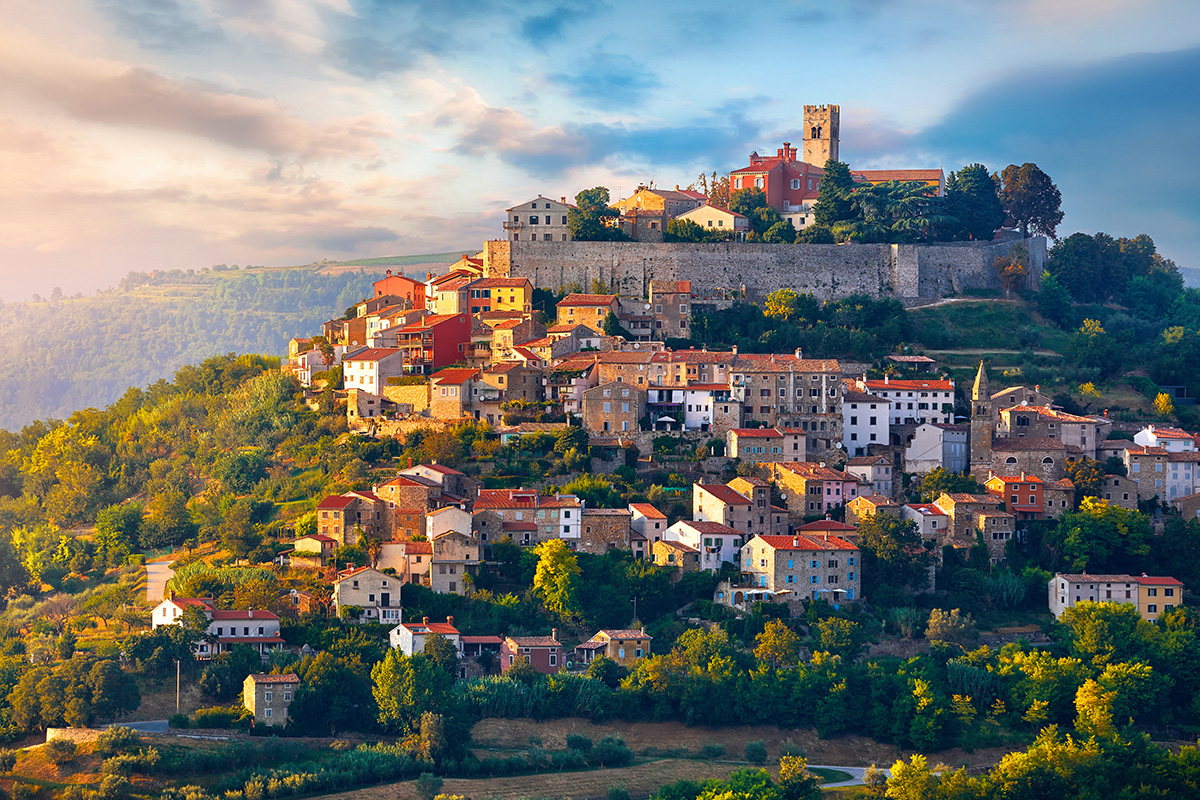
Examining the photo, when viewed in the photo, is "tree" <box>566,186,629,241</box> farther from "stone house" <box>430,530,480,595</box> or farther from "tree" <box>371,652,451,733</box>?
"tree" <box>371,652,451,733</box>

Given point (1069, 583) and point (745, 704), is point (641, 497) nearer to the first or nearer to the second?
point (745, 704)

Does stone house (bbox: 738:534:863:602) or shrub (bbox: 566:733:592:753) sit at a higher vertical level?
stone house (bbox: 738:534:863:602)

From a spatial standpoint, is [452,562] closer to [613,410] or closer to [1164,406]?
[613,410]

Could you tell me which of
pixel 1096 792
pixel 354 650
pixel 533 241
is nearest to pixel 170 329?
pixel 533 241

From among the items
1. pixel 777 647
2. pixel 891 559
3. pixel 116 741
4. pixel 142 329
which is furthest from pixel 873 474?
pixel 142 329

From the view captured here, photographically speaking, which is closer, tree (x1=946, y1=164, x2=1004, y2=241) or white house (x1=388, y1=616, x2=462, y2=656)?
white house (x1=388, y1=616, x2=462, y2=656)

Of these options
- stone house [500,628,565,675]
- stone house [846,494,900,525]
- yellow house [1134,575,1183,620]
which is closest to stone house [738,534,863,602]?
stone house [846,494,900,525]

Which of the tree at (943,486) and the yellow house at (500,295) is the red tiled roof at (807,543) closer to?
the tree at (943,486)
